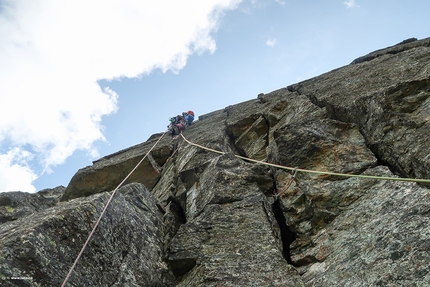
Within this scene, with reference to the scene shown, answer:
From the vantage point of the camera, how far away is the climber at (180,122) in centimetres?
1719

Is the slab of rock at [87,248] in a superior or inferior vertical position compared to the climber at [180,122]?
inferior

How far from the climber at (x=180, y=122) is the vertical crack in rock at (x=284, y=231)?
968 cm

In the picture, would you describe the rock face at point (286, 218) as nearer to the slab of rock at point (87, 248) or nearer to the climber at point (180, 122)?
the slab of rock at point (87, 248)

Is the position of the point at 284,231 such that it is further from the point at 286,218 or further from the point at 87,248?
the point at 87,248

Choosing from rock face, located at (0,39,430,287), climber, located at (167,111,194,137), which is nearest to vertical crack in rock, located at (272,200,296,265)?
rock face, located at (0,39,430,287)

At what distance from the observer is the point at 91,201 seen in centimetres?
629

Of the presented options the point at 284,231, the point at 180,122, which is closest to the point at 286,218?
the point at 284,231

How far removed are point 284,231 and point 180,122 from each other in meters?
12.1

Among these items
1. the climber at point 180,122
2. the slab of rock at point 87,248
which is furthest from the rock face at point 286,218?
the climber at point 180,122

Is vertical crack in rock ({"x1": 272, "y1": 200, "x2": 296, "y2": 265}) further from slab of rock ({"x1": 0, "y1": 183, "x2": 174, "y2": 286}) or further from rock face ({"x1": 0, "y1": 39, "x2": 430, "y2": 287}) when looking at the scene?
slab of rock ({"x1": 0, "y1": 183, "x2": 174, "y2": 286})

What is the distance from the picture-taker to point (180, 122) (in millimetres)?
18516

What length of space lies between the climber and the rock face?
Result: 6701 mm

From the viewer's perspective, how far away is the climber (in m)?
17.2

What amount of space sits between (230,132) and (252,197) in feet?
20.1
